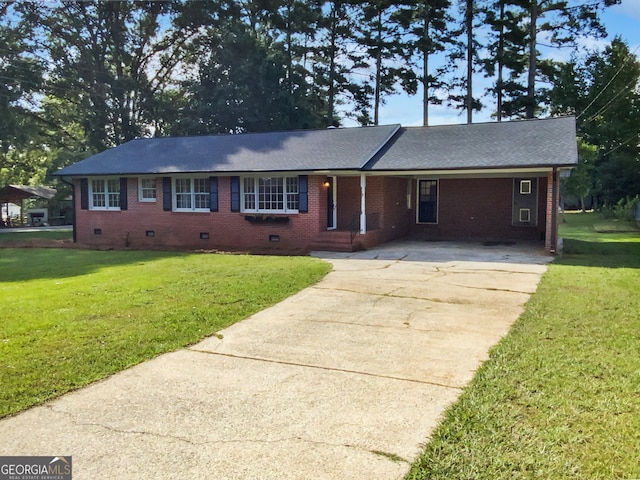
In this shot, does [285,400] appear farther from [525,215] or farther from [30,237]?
[30,237]

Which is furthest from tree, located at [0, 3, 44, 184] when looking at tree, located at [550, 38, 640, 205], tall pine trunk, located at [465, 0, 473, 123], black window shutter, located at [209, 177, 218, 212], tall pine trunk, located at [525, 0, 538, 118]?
tree, located at [550, 38, 640, 205]

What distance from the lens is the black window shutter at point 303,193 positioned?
15.0 m

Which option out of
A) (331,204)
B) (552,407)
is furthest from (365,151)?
(552,407)

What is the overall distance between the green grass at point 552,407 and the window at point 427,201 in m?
11.3

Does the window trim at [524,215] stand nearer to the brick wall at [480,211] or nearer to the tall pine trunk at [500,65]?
the brick wall at [480,211]

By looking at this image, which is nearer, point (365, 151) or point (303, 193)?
point (303, 193)

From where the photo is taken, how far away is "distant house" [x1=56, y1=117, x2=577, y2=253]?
1463 centimetres

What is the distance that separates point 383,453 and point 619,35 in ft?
132

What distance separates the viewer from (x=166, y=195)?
17016mm

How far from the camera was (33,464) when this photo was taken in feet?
10.1

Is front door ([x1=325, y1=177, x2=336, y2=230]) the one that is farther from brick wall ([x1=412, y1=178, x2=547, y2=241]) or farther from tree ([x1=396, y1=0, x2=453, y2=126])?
tree ([x1=396, y1=0, x2=453, y2=126])

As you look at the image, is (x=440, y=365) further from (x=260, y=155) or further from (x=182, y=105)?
(x=182, y=105)

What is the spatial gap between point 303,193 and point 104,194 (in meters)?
8.09

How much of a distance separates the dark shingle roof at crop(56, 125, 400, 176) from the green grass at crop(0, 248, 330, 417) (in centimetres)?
396
